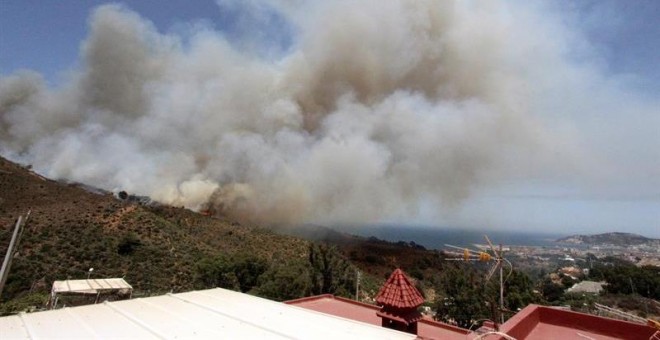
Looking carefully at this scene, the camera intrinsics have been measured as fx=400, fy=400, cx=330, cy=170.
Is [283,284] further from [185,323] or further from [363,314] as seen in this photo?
[185,323]

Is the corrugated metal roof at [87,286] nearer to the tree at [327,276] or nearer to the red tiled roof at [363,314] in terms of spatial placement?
the red tiled roof at [363,314]

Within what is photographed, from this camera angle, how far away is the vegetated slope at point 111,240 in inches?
973

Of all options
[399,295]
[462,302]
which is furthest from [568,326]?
[462,302]

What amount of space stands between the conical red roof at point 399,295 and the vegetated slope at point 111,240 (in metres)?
15.3

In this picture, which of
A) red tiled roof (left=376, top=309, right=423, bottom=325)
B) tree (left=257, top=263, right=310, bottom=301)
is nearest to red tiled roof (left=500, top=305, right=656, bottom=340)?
red tiled roof (left=376, top=309, right=423, bottom=325)

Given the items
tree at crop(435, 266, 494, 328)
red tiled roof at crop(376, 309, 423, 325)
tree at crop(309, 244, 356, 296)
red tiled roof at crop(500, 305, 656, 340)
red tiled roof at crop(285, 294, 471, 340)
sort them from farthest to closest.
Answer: tree at crop(309, 244, 356, 296), tree at crop(435, 266, 494, 328), red tiled roof at crop(285, 294, 471, 340), red tiled roof at crop(376, 309, 423, 325), red tiled roof at crop(500, 305, 656, 340)

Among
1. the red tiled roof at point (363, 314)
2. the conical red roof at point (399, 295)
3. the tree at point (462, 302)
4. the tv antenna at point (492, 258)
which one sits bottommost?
the tree at point (462, 302)

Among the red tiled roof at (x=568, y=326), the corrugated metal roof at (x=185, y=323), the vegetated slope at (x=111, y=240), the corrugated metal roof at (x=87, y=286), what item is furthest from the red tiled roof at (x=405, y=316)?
the vegetated slope at (x=111, y=240)

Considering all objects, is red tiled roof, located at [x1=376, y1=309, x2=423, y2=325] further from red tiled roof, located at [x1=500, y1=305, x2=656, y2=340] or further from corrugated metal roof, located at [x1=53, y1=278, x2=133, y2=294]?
corrugated metal roof, located at [x1=53, y1=278, x2=133, y2=294]

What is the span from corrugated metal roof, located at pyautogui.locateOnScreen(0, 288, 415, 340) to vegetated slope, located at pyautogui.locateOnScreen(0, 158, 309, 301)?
13.8 metres

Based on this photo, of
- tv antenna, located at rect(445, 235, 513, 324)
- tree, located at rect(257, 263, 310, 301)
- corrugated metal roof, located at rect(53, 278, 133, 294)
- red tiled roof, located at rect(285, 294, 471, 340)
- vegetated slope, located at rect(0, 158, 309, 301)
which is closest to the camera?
tv antenna, located at rect(445, 235, 513, 324)

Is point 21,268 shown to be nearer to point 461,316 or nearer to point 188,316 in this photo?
point 188,316

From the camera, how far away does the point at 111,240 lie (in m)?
29.9

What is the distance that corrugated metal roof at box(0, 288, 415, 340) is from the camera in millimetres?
6480
